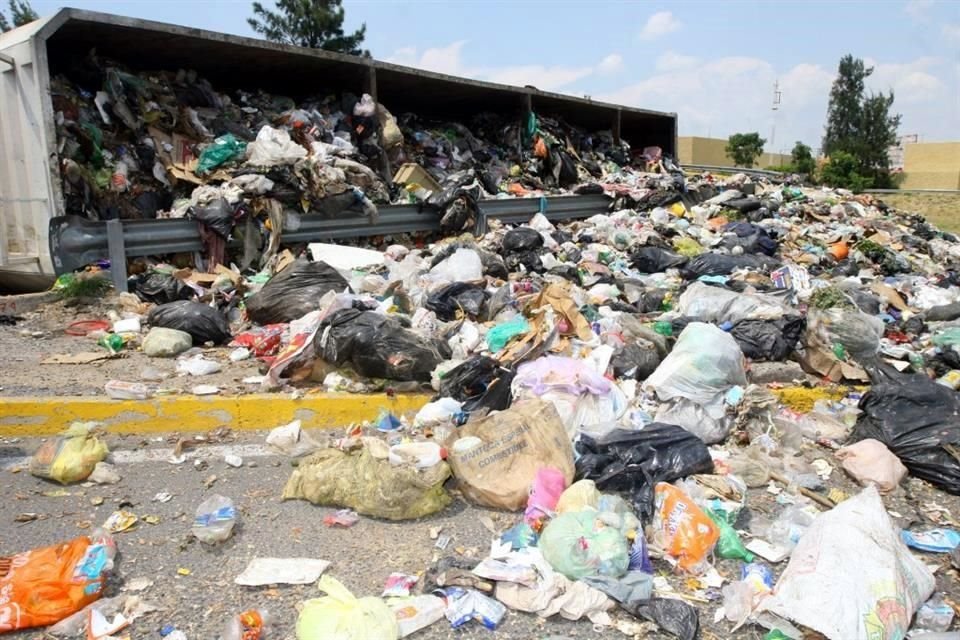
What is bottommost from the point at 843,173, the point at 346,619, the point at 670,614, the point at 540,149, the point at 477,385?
the point at 670,614

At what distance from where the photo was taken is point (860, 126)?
33.5 meters

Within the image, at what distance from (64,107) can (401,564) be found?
490 cm

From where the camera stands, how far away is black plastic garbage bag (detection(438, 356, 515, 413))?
321 centimetres

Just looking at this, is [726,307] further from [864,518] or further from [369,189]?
[369,189]

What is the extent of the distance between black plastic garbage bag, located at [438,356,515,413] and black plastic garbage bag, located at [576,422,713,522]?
532mm

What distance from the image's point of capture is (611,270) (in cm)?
580

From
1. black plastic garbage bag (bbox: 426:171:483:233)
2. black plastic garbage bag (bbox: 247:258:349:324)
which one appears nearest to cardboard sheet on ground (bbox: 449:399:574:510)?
black plastic garbage bag (bbox: 247:258:349:324)

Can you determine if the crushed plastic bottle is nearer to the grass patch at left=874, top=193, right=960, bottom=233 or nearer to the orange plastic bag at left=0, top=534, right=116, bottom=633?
the orange plastic bag at left=0, top=534, right=116, bottom=633

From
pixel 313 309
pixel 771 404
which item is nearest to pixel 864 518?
pixel 771 404

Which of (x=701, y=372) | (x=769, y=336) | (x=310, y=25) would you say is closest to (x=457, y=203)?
(x=769, y=336)

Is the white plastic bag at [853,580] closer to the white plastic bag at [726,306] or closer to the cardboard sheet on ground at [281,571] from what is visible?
the cardboard sheet on ground at [281,571]

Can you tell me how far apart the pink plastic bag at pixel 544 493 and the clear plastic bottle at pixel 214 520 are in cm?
109

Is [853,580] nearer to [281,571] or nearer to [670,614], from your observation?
[670,614]

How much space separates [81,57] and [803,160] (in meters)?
31.9
